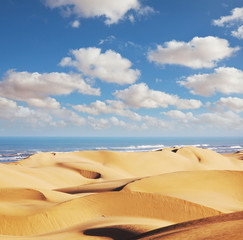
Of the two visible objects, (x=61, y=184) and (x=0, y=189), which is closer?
(x=0, y=189)

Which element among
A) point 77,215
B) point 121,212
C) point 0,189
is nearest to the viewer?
point 77,215

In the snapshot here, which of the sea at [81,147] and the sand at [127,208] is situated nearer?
the sand at [127,208]

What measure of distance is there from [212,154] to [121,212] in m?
26.6

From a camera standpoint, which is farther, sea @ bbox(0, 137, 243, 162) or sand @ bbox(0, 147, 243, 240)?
sea @ bbox(0, 137, 243, 162)

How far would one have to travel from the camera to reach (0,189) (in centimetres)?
1035

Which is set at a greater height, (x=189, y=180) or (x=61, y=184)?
(x=189, y=180)

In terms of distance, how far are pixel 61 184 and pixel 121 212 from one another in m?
10.6

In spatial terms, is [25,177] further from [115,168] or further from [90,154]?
[90,154]

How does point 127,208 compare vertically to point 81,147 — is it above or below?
above

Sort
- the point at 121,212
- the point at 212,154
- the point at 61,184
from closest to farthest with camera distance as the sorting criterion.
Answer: the point at 121,212 < the point at 61,184 < the point at 212,154

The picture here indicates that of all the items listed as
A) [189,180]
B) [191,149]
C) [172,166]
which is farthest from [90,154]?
[189,180]

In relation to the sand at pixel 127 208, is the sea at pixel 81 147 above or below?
below

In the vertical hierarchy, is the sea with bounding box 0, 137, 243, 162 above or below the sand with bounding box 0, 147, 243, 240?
below

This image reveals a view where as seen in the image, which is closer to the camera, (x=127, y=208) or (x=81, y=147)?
(x=127, y=208)
